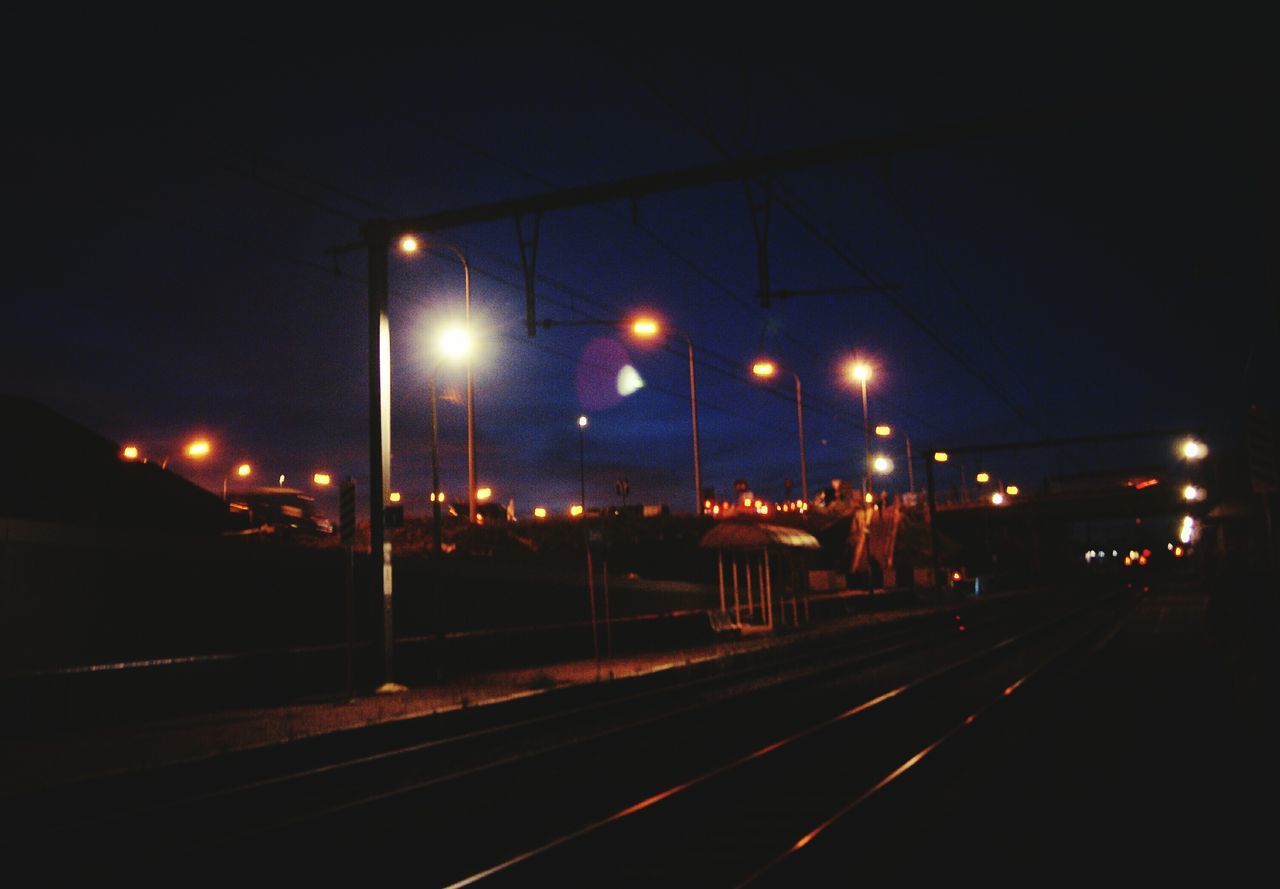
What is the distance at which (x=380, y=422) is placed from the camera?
20469 mm

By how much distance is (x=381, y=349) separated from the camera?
2069cm

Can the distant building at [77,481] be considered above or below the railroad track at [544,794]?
above

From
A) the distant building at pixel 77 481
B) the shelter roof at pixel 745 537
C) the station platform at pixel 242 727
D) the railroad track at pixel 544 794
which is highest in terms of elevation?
the distant building at pixel 77 481

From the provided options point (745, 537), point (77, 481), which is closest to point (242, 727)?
point (77, 481)

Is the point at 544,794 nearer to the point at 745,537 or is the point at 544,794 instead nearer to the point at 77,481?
the point at 77,481

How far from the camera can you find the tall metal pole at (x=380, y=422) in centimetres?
1992

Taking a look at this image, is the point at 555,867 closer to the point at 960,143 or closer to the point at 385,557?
the point at 960,143

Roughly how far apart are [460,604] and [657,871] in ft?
71.2

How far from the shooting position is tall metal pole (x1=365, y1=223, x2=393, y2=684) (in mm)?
19922

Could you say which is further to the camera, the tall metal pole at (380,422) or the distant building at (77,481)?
the distant building at (77,481)

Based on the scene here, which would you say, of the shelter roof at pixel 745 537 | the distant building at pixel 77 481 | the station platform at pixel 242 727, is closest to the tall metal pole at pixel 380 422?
the station platform at pixel 242 727

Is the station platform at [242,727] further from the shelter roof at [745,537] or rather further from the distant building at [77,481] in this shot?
the distant building at [77,481]

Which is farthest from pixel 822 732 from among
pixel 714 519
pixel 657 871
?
pixel 714 519

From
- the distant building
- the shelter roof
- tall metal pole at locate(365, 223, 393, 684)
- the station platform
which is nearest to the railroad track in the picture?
the station platform
